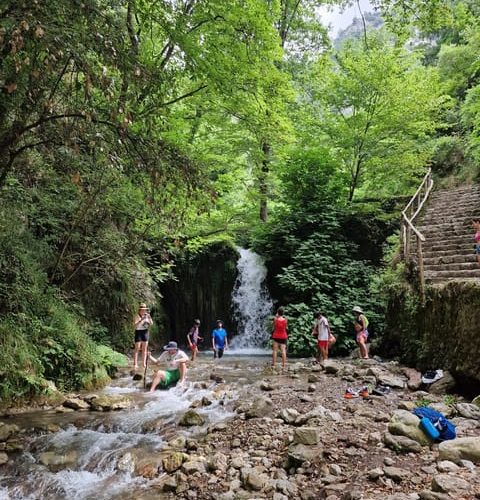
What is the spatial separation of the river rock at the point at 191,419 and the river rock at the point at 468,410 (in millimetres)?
3714

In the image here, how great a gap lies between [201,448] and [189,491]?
946 millimetres

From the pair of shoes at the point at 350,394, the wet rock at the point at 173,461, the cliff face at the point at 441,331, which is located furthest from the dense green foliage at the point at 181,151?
the pair of shoes at the point at 350,394

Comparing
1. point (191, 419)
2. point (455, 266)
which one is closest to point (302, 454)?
point (191, 419)

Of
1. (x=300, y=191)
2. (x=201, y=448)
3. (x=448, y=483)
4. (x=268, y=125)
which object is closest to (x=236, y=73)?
(x=268, y=125)

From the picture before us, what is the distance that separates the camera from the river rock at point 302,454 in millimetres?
4180

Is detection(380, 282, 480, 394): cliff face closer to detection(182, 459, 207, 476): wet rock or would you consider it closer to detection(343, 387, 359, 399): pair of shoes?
detection(343, 387, 359, 399): pair of shoes

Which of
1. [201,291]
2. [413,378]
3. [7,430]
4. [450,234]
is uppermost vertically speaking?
[450,234]

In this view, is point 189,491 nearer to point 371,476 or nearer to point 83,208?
point 371,476

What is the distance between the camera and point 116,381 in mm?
8781

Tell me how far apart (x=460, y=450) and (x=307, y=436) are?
1.56 meters

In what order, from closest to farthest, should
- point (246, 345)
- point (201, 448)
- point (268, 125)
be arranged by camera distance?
point (201, 448)
point (268, 125)
point (246, 345)

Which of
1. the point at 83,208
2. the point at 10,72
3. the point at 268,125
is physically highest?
the point at 268,125

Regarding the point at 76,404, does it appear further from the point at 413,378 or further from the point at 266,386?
the point at 413,378

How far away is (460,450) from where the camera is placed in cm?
380
